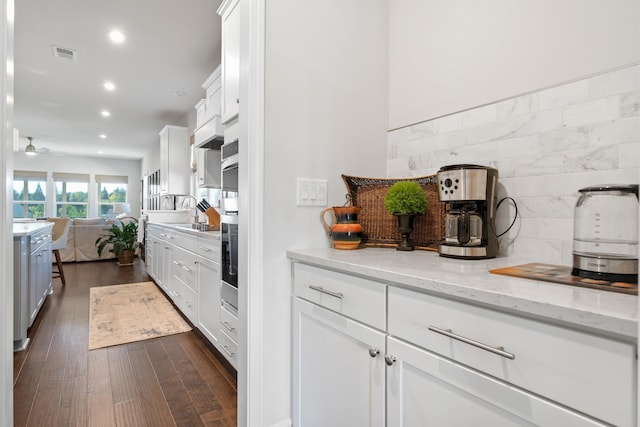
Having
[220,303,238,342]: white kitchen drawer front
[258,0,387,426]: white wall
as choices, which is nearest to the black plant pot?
[258,0,387,426]: white wall

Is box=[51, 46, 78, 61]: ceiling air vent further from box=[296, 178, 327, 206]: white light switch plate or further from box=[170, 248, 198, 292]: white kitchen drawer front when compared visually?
box=[296, 178, 327, 206]: white light switch plate

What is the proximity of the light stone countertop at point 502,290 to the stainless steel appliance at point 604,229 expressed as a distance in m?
0.13

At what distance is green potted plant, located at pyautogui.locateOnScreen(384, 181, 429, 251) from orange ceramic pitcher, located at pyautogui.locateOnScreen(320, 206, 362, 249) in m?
0.15

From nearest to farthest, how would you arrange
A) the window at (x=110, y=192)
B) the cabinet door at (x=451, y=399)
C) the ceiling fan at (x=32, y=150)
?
the cabinet door at (x=451, y=399) < the ceiling fan at (x=32, y=150) < the window at (x=110, y=192)

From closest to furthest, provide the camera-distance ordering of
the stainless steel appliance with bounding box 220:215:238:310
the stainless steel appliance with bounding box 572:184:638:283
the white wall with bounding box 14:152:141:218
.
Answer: the stainless steel appliance with bounding box 572:184:638:283 < the stainless steel appliance with bounding box 220:215:238:310 < the white wall with bounding box 14:152:141:218

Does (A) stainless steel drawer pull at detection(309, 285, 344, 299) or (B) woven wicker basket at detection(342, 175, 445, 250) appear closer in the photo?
(A) stainless steel drawer pull at detection(309, 285, 344, 299)

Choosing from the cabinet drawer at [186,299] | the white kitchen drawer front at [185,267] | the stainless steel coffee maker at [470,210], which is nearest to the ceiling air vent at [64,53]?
the white kitchen drawer front at [185,267]

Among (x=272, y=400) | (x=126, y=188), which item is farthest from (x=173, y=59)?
(x=126, y=188)

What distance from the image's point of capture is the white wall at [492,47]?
3.56ft

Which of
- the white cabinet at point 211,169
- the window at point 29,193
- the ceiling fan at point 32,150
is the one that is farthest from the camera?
the window at point 29,193

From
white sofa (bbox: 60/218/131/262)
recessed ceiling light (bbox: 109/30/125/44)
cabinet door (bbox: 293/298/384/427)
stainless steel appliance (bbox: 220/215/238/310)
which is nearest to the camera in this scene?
cabinet door (bbox: 293/298/384/427)

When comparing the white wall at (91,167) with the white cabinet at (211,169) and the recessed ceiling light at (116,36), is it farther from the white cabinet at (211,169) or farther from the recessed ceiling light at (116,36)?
the white cabinet at (211,169)

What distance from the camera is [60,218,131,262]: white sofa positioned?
6.84 metres

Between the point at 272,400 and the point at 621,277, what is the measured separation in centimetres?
125
